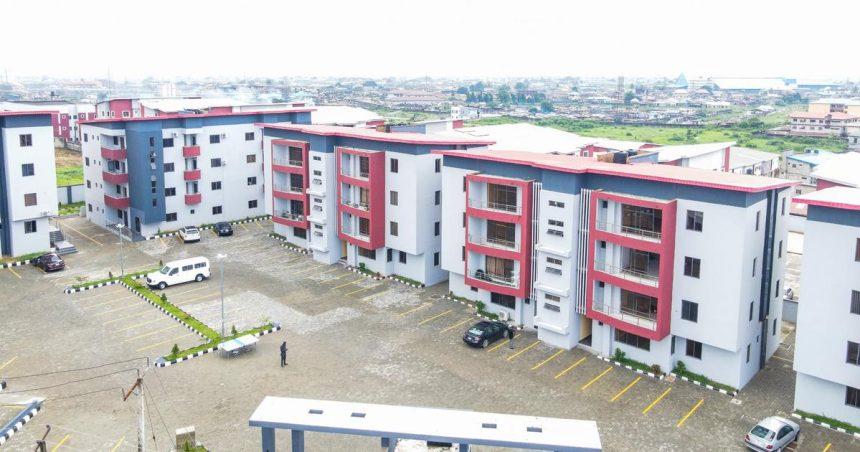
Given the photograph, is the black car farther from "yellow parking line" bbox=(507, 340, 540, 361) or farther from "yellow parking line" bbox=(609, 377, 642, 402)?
"yellow parking line" bbox=(609, 377, 642, 402)

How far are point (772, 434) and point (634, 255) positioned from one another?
11.4 metres

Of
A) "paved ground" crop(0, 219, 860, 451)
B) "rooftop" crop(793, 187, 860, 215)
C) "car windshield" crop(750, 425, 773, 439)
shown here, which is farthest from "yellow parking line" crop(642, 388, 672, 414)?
"rooftop" crop(793, 187, 860, 215)

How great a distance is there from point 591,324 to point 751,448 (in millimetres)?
12784

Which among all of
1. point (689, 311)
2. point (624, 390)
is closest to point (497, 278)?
point (624, 390)

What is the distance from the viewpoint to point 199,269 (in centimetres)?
4934

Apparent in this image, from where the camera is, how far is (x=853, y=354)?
95.4 ft

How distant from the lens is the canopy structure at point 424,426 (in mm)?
21594

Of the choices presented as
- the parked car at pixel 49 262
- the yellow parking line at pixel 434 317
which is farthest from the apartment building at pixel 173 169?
the yellow parking line at pixel 434 317

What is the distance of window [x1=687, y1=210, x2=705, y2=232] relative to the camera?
110ft

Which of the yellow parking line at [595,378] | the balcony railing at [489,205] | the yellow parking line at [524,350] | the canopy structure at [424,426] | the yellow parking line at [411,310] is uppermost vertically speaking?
the balcony railing at [489,205]

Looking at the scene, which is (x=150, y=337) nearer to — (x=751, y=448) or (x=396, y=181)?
(x=396, y=181)

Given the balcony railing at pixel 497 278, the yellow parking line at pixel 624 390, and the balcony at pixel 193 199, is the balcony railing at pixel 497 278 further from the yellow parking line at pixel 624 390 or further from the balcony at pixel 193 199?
the balcony at pixel 193 199

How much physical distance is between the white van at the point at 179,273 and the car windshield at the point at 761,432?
36.6 meters

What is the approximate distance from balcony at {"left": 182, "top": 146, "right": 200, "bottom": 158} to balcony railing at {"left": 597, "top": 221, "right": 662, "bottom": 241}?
134 ft
